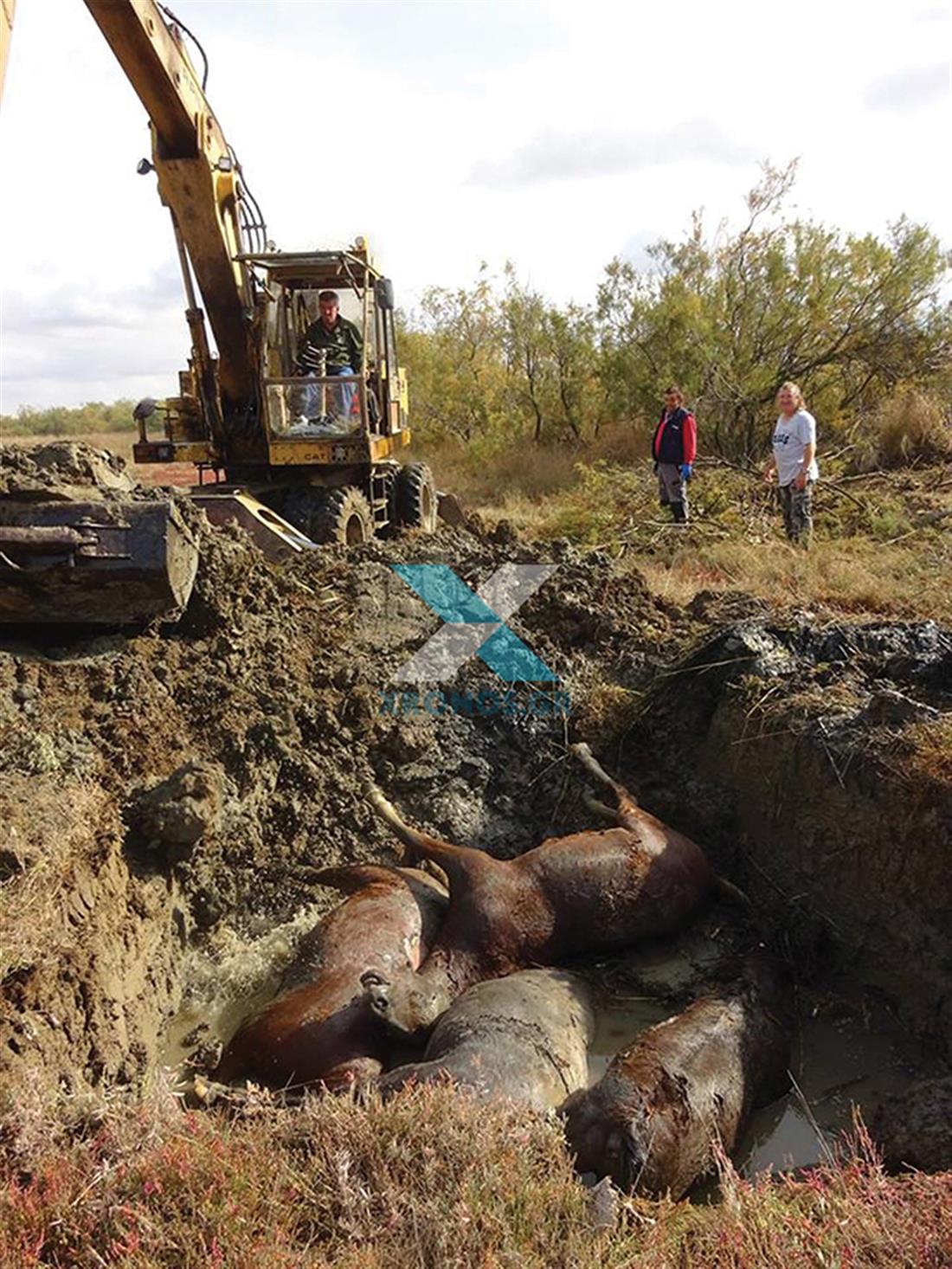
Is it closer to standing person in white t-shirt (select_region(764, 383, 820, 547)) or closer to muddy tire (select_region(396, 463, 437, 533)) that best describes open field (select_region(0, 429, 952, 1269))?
standing person in white t-shirt (select_region(764, 383, 820, 547))

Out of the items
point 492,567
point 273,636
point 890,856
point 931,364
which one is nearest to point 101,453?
point 273,636

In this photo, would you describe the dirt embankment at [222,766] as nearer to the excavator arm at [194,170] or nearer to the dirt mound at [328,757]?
the dirt mound at [328,757]

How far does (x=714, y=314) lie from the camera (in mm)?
18172

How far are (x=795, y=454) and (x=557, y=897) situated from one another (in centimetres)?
659

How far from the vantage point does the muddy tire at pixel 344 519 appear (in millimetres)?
9617

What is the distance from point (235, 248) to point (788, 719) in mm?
7453

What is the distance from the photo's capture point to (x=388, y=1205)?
8.62 ft

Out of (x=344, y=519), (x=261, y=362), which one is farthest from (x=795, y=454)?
(x=261, y=362)

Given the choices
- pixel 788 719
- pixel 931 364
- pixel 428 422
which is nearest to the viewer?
pixel 788 719

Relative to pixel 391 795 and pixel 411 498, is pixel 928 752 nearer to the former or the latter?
pixel 391 795

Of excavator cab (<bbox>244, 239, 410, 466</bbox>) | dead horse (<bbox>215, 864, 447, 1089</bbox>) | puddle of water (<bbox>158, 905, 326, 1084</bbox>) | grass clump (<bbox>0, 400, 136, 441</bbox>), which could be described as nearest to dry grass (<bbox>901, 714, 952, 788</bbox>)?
dead horse (<bbox>215, 864, 447, 1089</bbox>)

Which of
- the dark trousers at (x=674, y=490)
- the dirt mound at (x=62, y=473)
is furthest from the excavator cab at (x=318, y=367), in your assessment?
the dark trousers at (x=674, y=490)

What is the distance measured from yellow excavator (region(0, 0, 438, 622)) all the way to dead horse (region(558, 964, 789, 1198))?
5.30m

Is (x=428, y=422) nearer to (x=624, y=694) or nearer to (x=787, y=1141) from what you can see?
(x=624, y=694)
